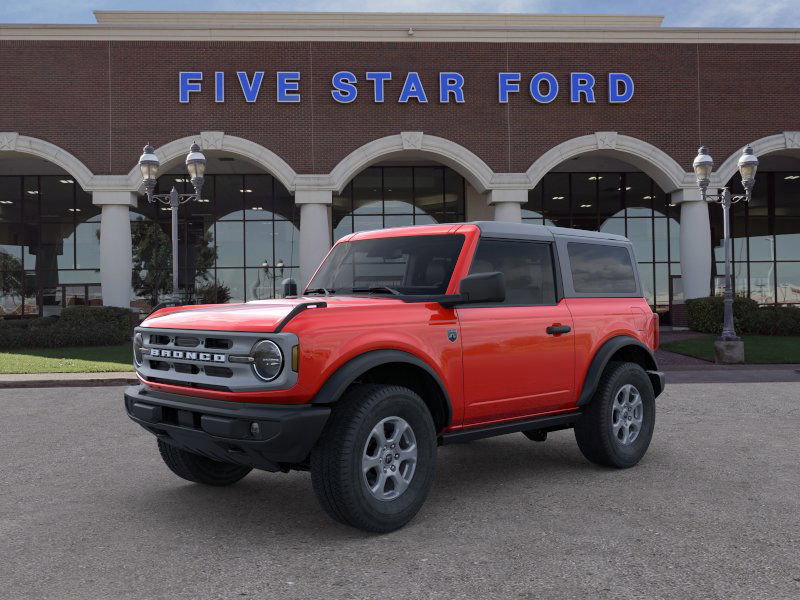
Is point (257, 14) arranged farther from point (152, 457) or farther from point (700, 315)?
point (152, 457)

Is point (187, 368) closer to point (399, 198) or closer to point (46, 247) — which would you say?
point (399, 198)

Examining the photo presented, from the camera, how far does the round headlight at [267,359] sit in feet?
13.9

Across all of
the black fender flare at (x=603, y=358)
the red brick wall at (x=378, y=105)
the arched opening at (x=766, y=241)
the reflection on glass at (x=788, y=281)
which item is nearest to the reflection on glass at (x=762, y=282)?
the arched opening at (x=766, y=241)

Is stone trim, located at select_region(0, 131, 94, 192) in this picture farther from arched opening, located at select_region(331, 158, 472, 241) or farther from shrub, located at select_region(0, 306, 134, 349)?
arched opening, located at select_region(331, 158, 472, 241)

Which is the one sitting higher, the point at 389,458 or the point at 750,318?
the point at 750,318

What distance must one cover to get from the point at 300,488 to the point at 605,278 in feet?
11.0

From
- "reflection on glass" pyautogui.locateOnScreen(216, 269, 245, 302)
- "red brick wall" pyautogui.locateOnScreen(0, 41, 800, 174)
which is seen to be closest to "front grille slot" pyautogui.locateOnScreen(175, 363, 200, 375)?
"red brick wall" pyautogui.locateOnScreen(0, 41, 800, 174)

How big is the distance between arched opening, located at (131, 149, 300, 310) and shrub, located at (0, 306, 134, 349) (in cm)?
737

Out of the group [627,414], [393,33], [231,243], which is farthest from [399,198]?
[627,414]

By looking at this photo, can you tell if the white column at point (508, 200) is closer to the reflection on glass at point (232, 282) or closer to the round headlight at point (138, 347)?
the reflection on glass at point (232, 282)

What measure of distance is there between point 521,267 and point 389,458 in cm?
206

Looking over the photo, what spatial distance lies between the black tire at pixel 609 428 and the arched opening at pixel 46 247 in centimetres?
2913

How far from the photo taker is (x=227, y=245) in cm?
3084

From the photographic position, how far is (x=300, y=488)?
572 centimetres
